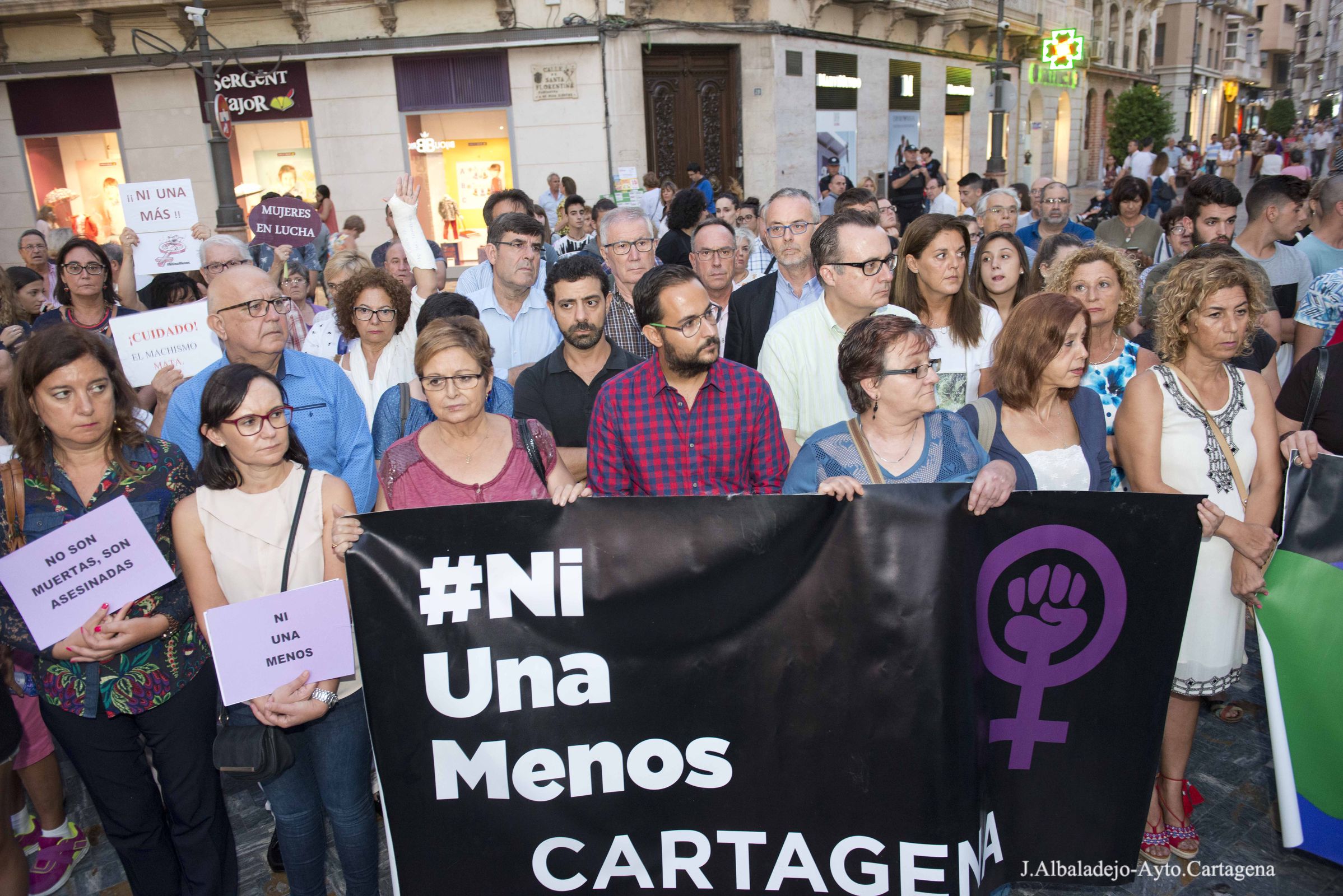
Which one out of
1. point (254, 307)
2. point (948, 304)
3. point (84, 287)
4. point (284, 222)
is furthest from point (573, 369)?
point (284, 222)

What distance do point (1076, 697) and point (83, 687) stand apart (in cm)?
309

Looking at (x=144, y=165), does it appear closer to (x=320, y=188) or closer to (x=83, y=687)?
(x=320, y=188)

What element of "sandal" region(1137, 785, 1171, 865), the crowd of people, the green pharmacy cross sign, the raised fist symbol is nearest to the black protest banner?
the raised fist symbol

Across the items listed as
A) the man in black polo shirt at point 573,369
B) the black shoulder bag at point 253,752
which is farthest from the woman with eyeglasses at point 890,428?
the black shoulder bag at point 253,752

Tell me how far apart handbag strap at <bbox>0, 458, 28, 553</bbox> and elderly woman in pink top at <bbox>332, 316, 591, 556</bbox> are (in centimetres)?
107

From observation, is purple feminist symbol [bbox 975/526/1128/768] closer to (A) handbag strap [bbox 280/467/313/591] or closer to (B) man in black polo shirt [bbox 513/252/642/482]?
(B) man in black polo shirt [bbox 513/252/642/482]

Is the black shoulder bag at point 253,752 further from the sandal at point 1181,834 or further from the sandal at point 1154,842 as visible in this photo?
the sandal at point 1181,834

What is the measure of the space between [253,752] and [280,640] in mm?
339

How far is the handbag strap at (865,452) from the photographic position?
2.94 m

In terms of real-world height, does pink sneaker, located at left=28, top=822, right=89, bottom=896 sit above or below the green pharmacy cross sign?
below

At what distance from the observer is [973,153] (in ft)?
87.5

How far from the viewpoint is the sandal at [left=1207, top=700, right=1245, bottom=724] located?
13.6 ft

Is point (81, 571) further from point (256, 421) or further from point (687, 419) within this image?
point (687, 419)

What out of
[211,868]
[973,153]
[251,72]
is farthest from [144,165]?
[973,153]
